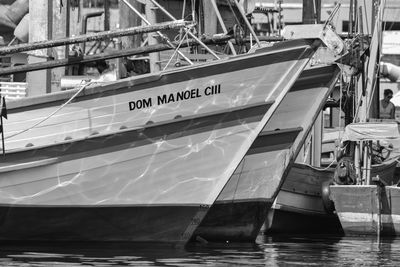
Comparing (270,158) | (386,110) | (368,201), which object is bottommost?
(368,201)

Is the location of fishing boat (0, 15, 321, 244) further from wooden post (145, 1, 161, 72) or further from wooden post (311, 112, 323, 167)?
wooden post (311, 112, 323, 167)

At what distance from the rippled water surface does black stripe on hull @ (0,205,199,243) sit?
20 cm

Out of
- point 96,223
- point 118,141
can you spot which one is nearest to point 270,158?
point 118,141

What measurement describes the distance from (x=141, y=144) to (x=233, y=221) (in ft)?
7.35

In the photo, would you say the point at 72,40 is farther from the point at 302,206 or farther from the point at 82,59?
the point at 302,206

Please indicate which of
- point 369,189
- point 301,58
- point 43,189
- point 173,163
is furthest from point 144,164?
point 369,189

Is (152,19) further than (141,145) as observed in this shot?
Yes

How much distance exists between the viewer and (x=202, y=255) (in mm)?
16203

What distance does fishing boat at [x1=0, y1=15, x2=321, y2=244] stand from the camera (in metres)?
16.4

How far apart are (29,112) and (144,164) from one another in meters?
1.73

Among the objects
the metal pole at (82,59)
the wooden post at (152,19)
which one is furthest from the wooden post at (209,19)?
the metal pole at (82,59)

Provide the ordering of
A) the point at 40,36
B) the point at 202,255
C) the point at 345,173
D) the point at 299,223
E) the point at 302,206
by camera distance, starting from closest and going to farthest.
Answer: the point at 202,255
the point at 40,36
the point at 345,173
the point at 302,206
the point at 299,223

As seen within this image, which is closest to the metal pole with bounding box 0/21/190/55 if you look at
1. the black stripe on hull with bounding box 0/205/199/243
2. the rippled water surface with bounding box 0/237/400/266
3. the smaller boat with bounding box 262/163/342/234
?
the black stripe on hull with bounding box 0/205/199/243

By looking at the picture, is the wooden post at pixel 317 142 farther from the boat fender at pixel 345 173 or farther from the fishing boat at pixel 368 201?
the fishing boat at pixel 368 201
